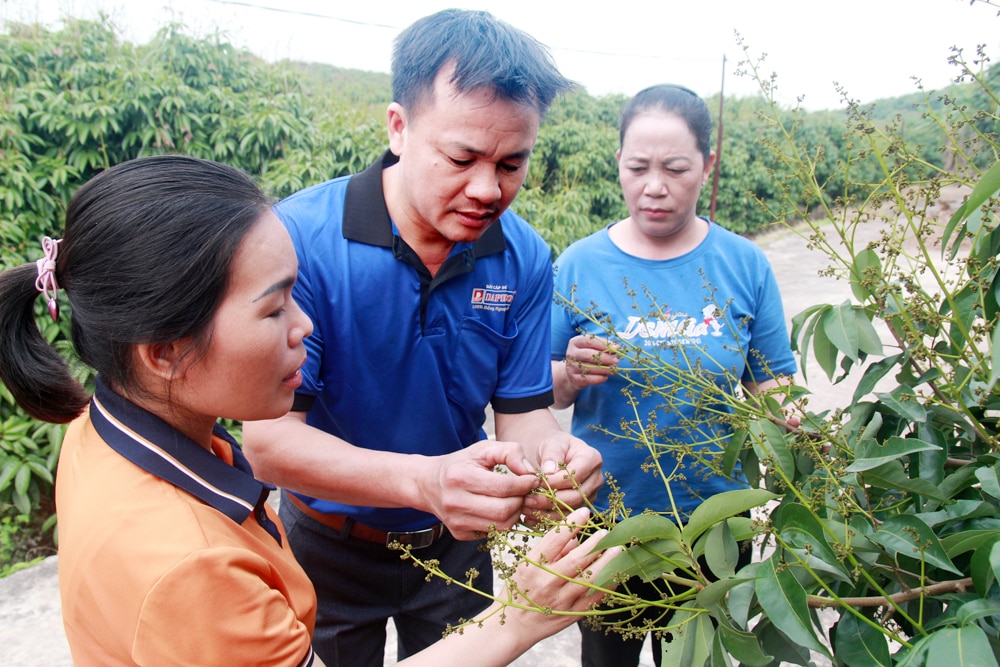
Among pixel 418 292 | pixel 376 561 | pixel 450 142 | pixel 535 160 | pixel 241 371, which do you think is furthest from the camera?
pixel 535 160

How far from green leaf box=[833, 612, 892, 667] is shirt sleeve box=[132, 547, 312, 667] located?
2.59 ft

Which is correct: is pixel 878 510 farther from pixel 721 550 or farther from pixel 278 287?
pixel 278 287

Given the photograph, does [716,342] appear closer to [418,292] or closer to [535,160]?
[418,292]

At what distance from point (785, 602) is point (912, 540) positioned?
0.18 m

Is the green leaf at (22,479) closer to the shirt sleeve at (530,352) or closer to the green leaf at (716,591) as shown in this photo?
the shirt sleeve at (530,352)

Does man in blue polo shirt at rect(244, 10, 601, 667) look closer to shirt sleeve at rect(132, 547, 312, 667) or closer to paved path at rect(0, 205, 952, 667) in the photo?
shirt sleeve at rect(132, 547, 312, 667)

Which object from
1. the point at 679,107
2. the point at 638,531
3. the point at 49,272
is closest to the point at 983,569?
the point at 638,531

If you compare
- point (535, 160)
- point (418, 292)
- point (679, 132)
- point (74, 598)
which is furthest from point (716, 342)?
point (535, 160)

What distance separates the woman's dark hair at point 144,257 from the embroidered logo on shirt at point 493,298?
70 centimetres

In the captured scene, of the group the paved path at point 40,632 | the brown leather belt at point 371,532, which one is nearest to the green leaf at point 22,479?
the paved path at point 40,632

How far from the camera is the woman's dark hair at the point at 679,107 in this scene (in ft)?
7.57

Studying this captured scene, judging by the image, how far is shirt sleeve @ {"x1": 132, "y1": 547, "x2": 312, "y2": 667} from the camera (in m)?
1.04

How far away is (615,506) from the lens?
1.11 m

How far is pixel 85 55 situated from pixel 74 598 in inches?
200
